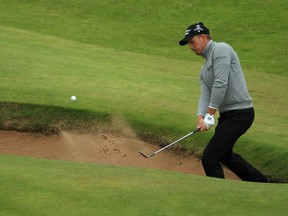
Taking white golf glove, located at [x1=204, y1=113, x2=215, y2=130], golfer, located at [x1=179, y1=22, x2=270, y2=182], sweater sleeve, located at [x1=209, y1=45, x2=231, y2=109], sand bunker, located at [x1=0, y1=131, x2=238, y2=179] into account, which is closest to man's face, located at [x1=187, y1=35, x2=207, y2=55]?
golfer, located at [x1=179, y1=22, x2=270, y2=182]

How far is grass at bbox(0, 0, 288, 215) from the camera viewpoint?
8852 mm

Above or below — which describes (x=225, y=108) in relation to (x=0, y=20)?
above

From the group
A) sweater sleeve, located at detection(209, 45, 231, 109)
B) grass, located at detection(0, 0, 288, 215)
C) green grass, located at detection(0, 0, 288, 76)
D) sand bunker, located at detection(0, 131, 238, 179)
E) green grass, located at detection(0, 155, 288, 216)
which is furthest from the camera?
green grass, located at detection(0, 0, 288, 76)

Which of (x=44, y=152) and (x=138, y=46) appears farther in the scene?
(x=138, y=46)

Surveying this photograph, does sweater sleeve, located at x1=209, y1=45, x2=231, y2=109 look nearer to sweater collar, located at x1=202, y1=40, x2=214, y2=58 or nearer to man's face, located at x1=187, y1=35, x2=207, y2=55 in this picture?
sweater collar, located at x1=202, y1=40, x2=214, y2=58

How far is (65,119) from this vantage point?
49.7 feet

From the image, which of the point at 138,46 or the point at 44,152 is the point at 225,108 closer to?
the point at 44,152

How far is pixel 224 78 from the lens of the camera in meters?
11.2

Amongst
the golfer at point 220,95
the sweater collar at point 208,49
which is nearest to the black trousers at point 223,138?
the golfer at point 220,95

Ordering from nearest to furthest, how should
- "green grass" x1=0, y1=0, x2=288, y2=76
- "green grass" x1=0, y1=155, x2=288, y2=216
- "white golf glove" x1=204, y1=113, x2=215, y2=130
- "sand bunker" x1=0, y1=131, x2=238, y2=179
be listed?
"green grass" x1=0, y1=155, x2=288, y2=216
"white golf glove" x1=204, y1=113, x2=215, y2=130
"sand bunker" x1=0, y1=131, x2=238, y2=179
"green grass" x1=0, y1=0, x2=288, y2=76

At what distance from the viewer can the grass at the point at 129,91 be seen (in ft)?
29.0

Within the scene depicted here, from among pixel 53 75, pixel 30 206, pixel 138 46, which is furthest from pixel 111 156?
pixel 138 46

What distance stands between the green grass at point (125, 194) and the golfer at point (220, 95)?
1186 millimetres

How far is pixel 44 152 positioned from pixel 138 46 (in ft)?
41.9
